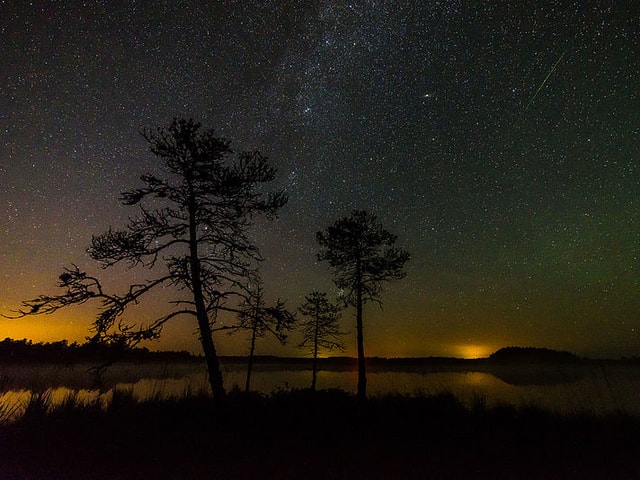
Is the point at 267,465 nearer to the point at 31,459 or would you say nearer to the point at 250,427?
the point at 250,427

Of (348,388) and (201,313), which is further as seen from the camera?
(348,388)

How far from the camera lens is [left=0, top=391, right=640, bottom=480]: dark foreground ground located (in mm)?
7543

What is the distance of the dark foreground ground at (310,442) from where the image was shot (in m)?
7.54

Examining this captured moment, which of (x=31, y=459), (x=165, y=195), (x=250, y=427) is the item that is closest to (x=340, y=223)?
(x=165, y=195)

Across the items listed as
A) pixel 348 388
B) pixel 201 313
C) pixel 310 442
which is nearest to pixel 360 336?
pixel 201 313

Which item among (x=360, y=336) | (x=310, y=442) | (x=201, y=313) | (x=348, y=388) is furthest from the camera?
(x=348, y=388)

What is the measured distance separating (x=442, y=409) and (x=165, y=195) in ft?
39.4

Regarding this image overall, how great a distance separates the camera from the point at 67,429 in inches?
392

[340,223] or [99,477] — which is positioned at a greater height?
[340,223]

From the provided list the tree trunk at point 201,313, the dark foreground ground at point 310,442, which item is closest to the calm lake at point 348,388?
the dark foreground ground at point 310,442

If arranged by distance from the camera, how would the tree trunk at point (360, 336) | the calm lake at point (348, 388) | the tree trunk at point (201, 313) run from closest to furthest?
the tree trunk at point (201, 313) < the calm lake at point (348, 388) < the tree trunk at point (360, 336)

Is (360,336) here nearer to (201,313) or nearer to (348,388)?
(201,313)

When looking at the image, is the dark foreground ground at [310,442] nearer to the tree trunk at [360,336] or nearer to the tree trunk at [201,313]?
the tree trunk at [201,313]

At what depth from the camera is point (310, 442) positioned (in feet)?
31.9
